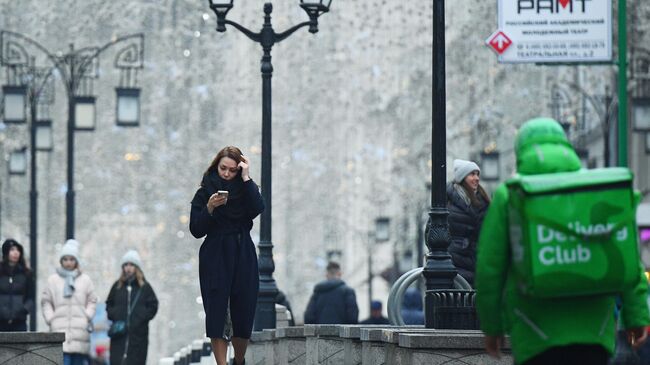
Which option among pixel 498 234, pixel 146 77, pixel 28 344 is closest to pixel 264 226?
pixel 28 344

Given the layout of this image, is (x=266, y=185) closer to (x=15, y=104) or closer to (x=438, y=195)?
(x=438, y=195)

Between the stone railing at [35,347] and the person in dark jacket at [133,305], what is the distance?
6.48 meters

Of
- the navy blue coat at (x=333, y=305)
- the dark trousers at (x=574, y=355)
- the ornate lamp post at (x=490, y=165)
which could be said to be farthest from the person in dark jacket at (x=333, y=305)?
the ornate lamp post at (x=490, y=165)

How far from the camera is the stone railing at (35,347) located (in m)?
14.6

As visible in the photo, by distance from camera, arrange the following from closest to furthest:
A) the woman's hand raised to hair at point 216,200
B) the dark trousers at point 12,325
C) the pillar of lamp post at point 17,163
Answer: the woman's hand raised to hair at point 216,200 < the dark trousers at point 12,325 < the pillar of lamp post at point 17,163

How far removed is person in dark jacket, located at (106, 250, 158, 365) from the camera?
2127 cm

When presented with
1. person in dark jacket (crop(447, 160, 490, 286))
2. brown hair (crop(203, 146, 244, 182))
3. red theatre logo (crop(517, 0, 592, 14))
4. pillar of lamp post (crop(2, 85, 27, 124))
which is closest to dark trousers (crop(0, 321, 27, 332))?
person in dark jacket (crop(447, 160, 490, 286))

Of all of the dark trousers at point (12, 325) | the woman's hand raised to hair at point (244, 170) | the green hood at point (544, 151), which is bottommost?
the dark trousers at point (12, 325)

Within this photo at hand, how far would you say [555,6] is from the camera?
23859 mm

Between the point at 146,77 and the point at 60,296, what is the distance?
220 feet

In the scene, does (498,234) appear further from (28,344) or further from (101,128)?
(101,128)

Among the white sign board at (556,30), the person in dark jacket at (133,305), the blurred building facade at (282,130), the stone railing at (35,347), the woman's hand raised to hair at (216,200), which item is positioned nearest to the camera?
the woman's hand raised to hair at (216,200)

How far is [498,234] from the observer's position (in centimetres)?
779

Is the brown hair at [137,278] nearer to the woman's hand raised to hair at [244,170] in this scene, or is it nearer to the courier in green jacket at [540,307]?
the woman's hand raised to hair at [244,170]
